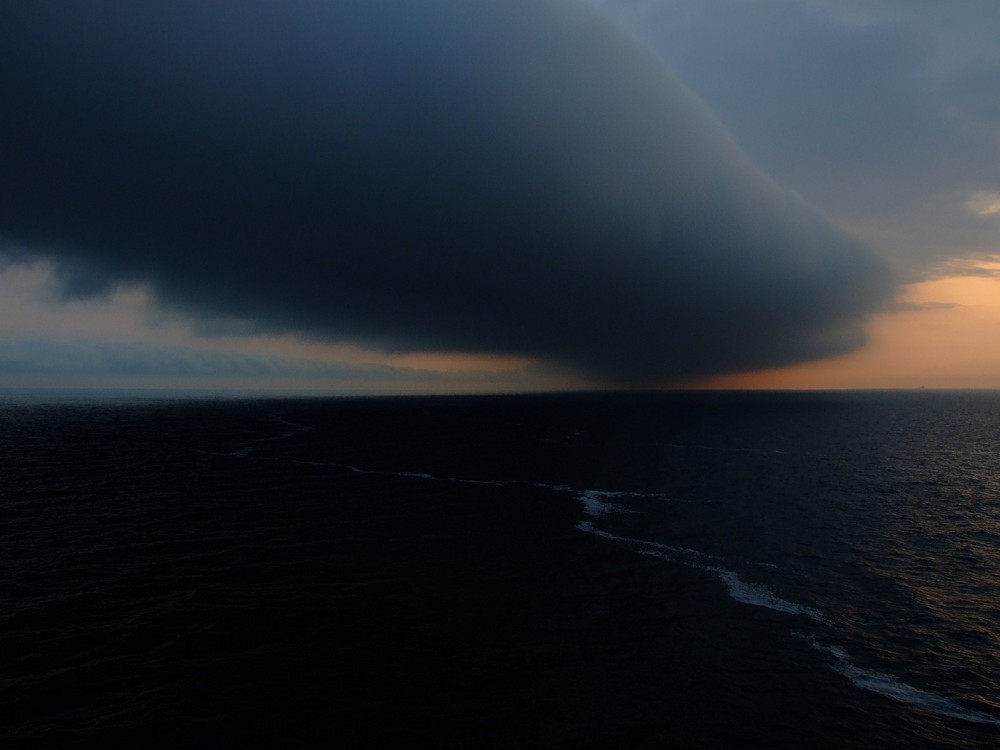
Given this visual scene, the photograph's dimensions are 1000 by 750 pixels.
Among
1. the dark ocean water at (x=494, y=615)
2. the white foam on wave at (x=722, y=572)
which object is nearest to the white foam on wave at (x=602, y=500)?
the dark ocean water at (x=494, y=615)

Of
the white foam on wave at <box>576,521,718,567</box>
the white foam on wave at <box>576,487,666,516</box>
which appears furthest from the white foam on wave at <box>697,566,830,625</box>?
the white foam on wave at <box>576,487,666,516</box>

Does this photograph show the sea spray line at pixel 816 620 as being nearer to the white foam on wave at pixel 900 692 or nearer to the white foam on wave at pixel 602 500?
the white foam on wave at pixel 900 692

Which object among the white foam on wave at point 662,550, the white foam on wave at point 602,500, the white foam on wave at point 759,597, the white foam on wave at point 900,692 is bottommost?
the white foam on wave at point 900,692

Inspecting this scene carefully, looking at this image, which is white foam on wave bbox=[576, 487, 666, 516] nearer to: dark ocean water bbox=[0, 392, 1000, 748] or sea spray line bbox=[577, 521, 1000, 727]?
dark ocean water bbox=[0, 392, 1000, 748]

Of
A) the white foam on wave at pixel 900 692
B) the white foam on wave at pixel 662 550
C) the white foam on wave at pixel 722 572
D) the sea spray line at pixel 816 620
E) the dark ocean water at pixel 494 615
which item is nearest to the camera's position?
the dark ocean water at pixel 494 615

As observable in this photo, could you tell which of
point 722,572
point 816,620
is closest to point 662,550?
point 722,572

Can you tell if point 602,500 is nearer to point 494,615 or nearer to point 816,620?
point 816,620
